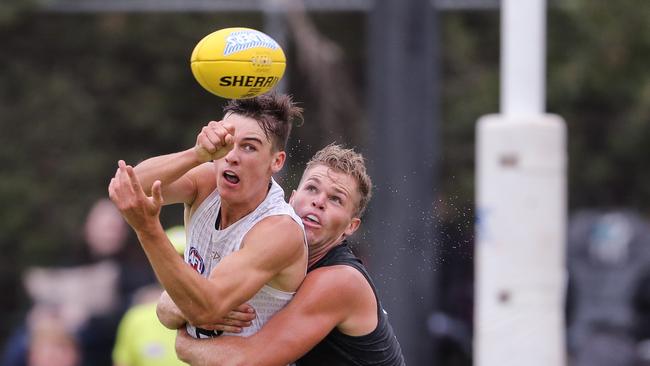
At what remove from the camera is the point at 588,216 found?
12883mm

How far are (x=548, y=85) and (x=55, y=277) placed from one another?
8812 mm

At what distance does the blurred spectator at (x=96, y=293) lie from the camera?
10523 millimetres

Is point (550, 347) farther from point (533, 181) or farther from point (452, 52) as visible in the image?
point (452, 52)

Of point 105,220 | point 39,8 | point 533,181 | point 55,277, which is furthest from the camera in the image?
point 39,8

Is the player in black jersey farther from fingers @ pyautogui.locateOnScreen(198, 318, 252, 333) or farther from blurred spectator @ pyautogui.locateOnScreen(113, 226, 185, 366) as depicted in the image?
blurred spectator @ pyautogui.locateOnScreen(113, 226, 185, 366)

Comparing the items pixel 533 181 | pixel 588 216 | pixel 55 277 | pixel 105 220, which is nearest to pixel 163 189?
pixel 533 181

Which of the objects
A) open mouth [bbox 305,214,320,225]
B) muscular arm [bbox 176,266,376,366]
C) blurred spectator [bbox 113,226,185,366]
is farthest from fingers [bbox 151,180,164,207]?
blurred spectator [bbox 113,226,185,366]

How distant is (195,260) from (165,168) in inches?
16.5

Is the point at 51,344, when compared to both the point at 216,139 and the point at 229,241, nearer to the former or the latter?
the point at 229,241

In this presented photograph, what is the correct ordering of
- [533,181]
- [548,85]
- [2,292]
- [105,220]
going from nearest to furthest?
[533,181]
[105,220]
[2,292]
[548,85]

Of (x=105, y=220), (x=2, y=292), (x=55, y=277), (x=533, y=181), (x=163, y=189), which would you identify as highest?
(x=163, y=189)

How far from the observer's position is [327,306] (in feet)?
17.8

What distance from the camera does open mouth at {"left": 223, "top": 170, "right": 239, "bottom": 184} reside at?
5.32 metres

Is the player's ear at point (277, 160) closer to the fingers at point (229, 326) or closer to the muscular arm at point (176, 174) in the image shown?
the muscular arm at point (176, 174)
